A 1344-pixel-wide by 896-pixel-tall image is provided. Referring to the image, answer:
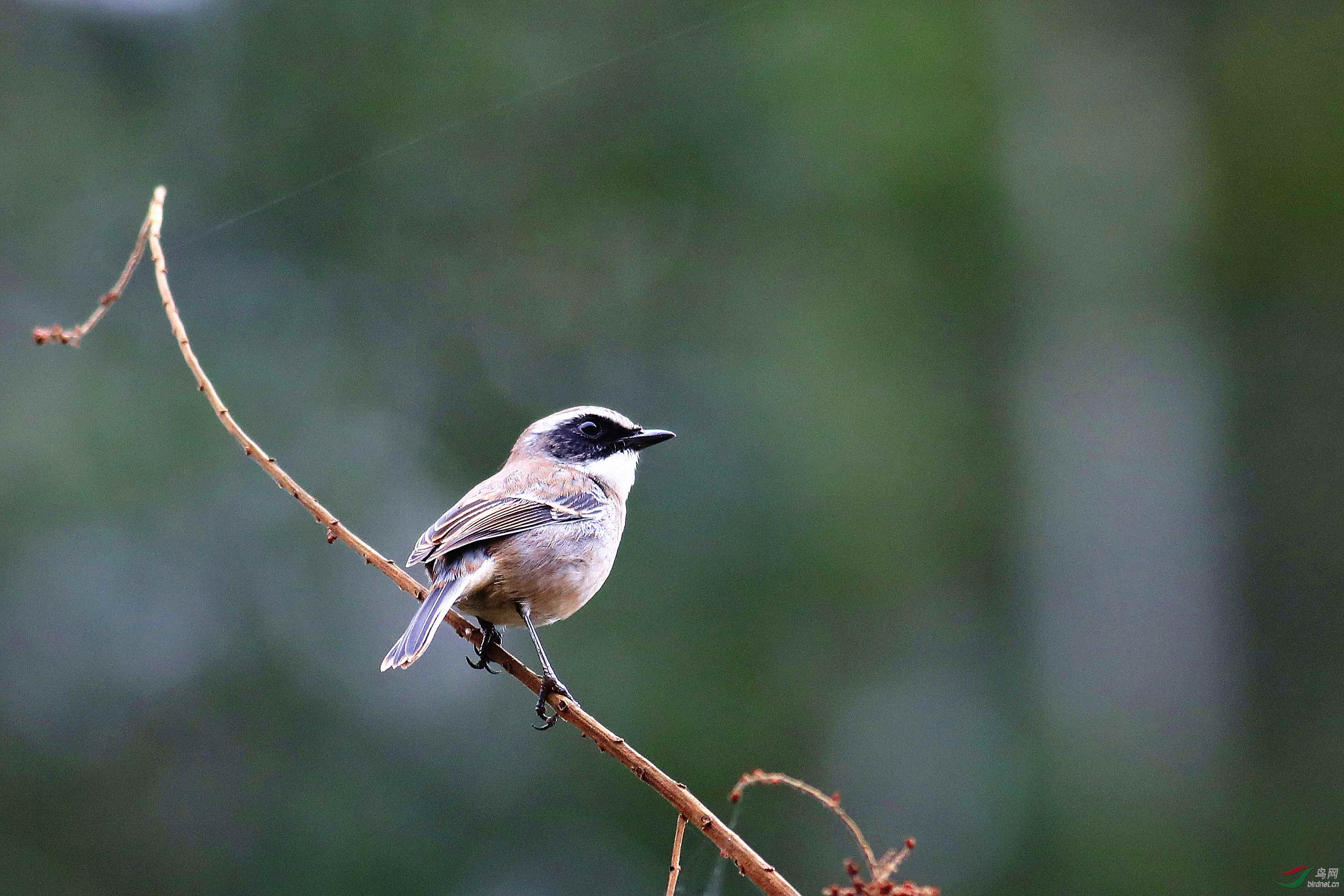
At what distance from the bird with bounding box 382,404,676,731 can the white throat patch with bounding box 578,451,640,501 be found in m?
0.01

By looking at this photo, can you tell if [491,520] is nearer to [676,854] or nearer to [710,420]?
[676,854]

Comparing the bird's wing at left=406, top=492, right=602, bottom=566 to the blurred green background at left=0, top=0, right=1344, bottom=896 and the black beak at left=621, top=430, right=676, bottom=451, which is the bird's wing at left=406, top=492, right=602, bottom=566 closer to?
the black beak at left=621, top=430, right=676, bottom=451

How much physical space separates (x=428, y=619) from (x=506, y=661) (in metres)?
0.26

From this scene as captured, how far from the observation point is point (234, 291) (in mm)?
7988

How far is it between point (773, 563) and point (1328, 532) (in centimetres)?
535

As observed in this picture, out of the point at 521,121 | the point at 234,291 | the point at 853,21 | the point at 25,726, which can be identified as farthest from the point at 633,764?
the point at 853,21

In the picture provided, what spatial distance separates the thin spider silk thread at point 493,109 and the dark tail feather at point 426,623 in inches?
190

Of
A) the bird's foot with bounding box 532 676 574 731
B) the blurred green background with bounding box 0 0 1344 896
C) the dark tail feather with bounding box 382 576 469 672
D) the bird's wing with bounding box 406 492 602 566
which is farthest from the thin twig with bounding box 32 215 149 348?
the blurred green background with bounding box 0 0 1344 896

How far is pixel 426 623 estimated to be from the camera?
315 centimetres

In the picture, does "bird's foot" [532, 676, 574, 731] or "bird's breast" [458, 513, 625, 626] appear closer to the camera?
"bird's foot" [532, 676, 574, 731]

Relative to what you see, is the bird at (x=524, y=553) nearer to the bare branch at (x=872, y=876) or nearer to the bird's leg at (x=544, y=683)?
the bird's leg at (x=544, y=683)

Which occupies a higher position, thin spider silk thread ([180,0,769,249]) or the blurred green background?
thin spider silk thread ([180,0,769,249])

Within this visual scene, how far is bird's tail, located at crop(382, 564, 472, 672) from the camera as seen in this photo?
290cm

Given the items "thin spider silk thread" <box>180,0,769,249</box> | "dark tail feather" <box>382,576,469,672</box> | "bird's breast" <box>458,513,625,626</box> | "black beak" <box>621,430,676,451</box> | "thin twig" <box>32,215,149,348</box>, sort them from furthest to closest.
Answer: "thin spider silk thread" <box>180,0,769,249</box> → "black beak" <box>621,430,676,451</box> → "bird's breast" <box>458,513,625,626</box> → "dark tail feather" <box>382,576,469,672</box> → "thin twig" <box>32,215,149,348</box>
